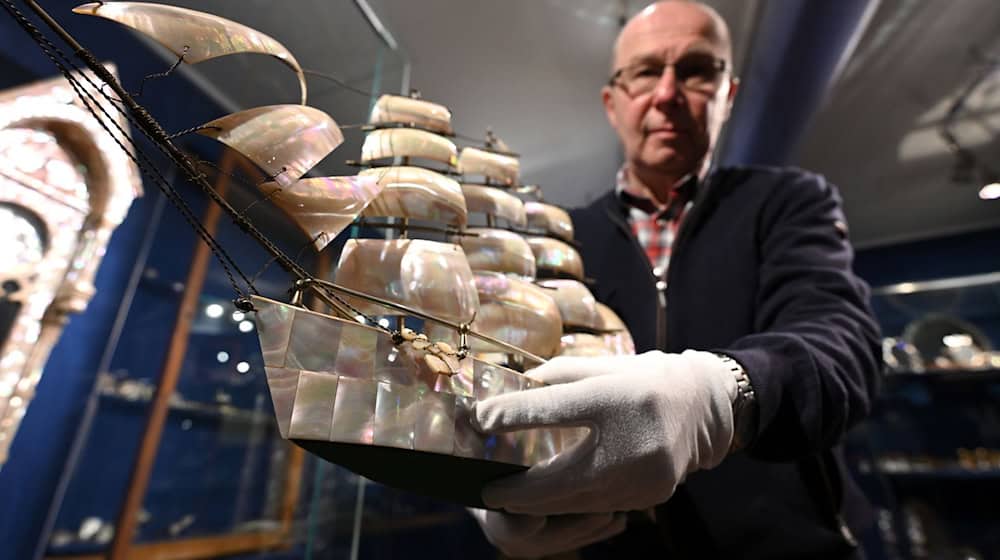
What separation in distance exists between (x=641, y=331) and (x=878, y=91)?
1447mm

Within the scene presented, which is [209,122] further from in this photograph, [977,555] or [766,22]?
[977,555]

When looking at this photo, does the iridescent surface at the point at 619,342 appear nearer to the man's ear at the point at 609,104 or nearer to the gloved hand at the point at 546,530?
the gloved hand at the point at 546,530

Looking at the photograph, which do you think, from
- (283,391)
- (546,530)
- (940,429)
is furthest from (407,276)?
(940,429)

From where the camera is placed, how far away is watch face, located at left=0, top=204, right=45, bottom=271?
437 millimetres

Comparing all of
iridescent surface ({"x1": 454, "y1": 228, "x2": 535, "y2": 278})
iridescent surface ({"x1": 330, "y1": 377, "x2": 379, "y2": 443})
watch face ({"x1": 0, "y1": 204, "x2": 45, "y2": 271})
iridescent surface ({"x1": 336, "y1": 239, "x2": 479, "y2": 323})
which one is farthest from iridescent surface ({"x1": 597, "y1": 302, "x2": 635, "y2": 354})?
watch face ({"x1": 0, "y1": 204, "x2": 45, "y2": 271})

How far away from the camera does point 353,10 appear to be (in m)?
0.52

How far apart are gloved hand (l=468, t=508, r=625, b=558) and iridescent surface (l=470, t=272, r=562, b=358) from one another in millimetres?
200

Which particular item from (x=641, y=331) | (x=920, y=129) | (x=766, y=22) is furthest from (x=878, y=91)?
(x=641, y=331)

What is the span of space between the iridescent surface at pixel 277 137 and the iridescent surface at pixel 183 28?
4 cm

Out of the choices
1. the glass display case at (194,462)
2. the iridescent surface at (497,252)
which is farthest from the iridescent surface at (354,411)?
the glass display case at (194,462)

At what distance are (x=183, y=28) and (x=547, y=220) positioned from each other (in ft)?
1.55

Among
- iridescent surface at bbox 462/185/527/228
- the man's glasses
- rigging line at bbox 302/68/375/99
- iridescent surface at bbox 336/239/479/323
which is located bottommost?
iridescent surface at bbox 336/239/479/323

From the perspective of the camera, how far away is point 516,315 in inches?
21.5

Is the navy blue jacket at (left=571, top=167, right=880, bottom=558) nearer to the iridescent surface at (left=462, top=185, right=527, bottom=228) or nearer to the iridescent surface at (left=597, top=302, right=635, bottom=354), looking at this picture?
Result: the iridescent surface at (left=597, top=302, right=635, bottom=354)
